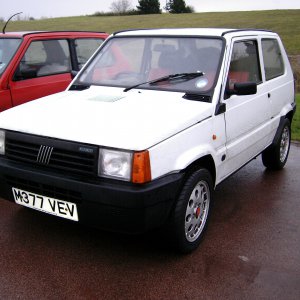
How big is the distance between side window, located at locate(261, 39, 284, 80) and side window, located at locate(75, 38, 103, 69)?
3.00 meters

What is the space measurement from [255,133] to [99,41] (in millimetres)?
3814

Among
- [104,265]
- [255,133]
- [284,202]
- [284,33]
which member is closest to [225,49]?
[255,133]

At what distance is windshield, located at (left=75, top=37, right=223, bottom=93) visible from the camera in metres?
3.93

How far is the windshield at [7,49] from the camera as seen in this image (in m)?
5.70

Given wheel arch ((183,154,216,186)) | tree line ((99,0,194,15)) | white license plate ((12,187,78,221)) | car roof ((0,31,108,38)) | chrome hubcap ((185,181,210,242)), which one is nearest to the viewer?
white license plate ((12,187,78,221))

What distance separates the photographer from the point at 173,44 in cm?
421

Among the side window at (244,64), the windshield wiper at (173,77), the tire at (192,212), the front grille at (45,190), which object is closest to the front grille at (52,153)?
the front grille at (45,190)

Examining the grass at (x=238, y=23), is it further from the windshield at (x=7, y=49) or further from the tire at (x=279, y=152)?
the windshield at (x=7, y=49)

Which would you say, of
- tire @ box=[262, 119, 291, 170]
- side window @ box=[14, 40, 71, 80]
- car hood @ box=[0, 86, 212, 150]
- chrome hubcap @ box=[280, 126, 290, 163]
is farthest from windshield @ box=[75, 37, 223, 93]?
chrome hubcap @ box=[280, 126, 290, 163]

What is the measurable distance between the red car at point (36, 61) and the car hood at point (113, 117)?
6.05 feet

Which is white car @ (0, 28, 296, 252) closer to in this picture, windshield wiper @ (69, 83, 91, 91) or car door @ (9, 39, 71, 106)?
windshield wiper @ (69, 83, 91, 91)

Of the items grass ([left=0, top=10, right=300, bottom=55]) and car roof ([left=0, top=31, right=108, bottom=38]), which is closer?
car roof ([left=0, top=31, right=108, bottom=38])

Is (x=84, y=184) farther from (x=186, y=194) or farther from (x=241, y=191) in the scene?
(x=241, y=191)

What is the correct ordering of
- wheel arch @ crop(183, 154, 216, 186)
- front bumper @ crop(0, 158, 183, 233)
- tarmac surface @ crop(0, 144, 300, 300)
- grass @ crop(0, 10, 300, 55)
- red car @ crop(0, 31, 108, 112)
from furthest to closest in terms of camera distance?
grass @ crop(0, 10, 300, 55) → red car @ crop(0, 31, 108, 112) → wheel arch @ crop(183, 154, 216, 186) → tarmac surface @ crop(0, 144, 300, 300) → front bumper @ crop(0, 158, 183, 233)
